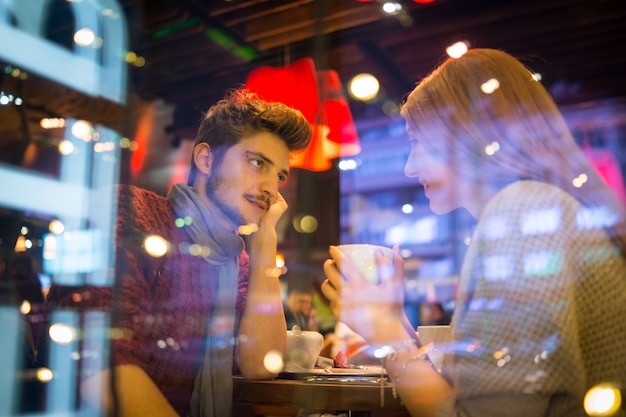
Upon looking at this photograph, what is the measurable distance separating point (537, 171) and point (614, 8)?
59 centimetres

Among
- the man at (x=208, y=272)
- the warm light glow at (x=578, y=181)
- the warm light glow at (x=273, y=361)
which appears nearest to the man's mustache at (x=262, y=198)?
the man at (x=208, y=272)

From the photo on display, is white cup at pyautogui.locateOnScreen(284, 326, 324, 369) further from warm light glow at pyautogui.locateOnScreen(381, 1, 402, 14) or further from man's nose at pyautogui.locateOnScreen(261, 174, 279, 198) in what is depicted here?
warm light glow at pyautogui.locateOnScreen(381, 1, 402, 14)

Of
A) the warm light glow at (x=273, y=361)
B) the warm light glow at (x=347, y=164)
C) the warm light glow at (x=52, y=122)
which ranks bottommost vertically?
the warm light glow at (x=273, y=361)

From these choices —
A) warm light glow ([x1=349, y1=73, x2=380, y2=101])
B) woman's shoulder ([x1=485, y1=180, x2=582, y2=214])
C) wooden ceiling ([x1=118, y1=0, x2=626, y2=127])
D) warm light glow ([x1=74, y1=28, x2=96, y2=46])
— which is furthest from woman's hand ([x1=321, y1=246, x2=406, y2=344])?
warm light glow ([x1=74, y1=28, x2=96, y2=46])

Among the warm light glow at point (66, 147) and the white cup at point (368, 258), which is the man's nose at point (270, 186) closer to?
the white cup at point (368, 258)

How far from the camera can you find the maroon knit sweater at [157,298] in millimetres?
1251

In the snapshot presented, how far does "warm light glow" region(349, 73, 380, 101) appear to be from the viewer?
5.69ft

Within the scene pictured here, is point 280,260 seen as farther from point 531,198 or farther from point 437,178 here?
point 531,198

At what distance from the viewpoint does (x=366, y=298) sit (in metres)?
1.13

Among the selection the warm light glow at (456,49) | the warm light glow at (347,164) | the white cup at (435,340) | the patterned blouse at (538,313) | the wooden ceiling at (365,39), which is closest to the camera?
the patterned blouse at (538,313)

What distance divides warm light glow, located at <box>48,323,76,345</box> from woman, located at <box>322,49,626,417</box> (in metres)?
0.57

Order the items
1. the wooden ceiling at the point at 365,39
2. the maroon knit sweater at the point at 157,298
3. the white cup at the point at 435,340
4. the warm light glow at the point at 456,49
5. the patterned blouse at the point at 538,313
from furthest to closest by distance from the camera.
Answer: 1. the wooden ceiling at the point at 365,39
2. the warm light glow at the point at 456,49
3. the maroon knit sweater at the point at 157,298
4. the white cup at the point at 435,340
5. the patterned blouse at the point at 538,313

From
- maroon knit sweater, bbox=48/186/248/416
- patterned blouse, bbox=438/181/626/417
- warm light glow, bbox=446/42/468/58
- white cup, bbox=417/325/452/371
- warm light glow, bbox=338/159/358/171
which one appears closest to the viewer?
patterned blouse, bbox=438/181/626/417

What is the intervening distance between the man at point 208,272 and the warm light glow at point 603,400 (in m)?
0.68
